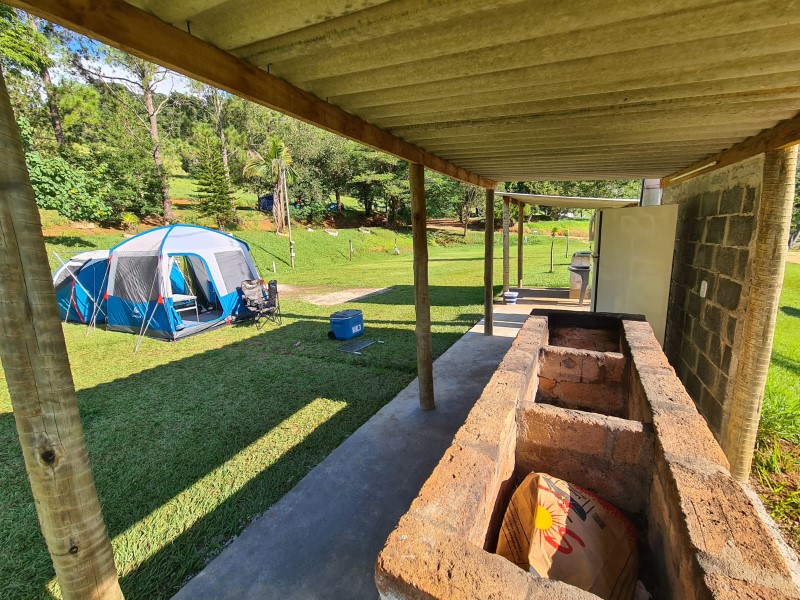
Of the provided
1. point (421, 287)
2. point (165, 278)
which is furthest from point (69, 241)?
point (421, 287)

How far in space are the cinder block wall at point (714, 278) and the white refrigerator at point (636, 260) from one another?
0.21 m

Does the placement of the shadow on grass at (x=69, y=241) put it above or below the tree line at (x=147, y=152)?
below

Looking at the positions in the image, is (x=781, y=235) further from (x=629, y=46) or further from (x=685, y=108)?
(x=629, y=46)

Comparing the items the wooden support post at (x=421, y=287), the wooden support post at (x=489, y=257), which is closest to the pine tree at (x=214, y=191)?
the wooden support post at (x=489, y=257)

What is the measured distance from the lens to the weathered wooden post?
8.54ft

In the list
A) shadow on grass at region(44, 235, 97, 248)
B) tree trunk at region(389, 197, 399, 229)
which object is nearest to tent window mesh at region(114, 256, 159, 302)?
shadow on grass at region(44, 235, 97, 248)

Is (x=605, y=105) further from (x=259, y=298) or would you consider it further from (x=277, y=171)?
(x=277, y=171)


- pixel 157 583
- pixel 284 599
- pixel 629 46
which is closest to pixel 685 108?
pixel 629 46

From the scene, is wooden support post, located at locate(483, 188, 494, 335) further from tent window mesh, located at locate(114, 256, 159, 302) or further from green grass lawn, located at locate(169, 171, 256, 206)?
green grass lawn, located at locate(169, 171, 256, 206)

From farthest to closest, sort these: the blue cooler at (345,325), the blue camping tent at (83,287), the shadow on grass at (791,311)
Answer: the blue camping tent at (83,287) < the shadow on grass at (791,311) < the blue cooler at (345,325)

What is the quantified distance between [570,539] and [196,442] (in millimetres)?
3481

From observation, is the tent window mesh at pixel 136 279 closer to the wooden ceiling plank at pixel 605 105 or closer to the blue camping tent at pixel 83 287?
the blue camping tent at pixel 83 287

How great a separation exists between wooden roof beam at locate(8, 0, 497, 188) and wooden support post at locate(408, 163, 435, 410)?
4.18 ft

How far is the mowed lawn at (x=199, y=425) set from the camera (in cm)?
246
